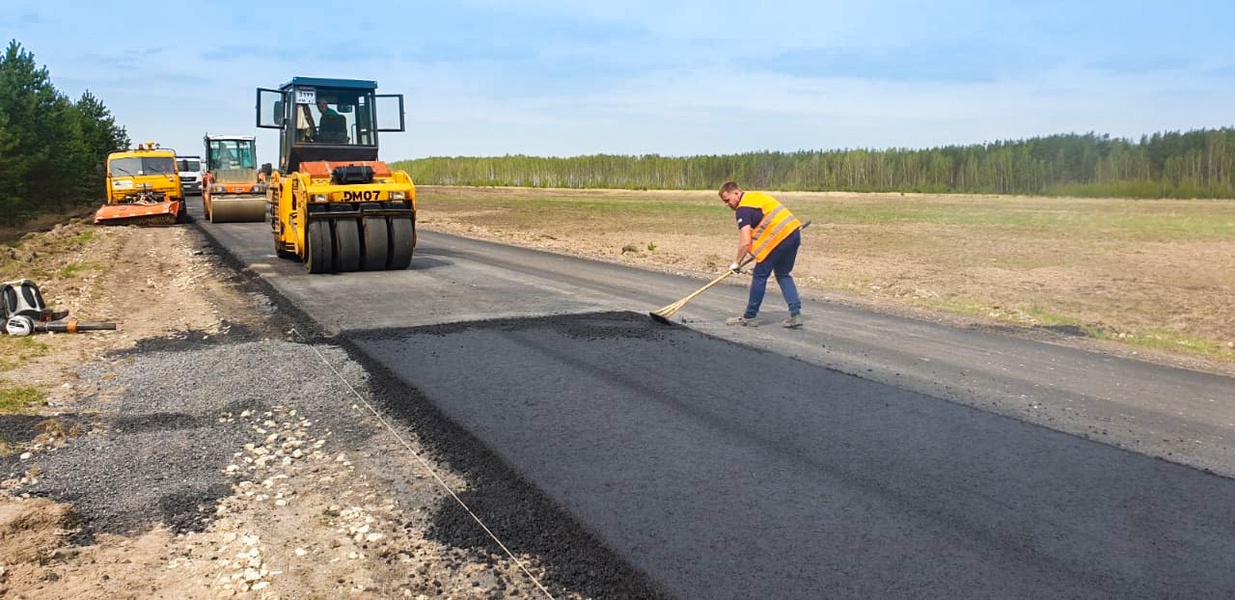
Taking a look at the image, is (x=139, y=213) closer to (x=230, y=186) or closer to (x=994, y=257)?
(x=230, y=186)

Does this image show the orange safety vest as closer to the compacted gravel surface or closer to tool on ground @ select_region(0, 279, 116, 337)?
the compacted gravel surface

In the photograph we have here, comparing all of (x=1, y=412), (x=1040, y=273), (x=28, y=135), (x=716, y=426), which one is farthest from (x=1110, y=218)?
(x=28, y=135)

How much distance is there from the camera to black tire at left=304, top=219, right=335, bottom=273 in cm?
1321

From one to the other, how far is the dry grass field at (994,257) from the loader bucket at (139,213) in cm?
708

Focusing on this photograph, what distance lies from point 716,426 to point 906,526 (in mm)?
1761

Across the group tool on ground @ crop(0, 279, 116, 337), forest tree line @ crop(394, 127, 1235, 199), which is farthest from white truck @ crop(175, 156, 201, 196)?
forest tree line @ crop(394, 127, 1235, 199)

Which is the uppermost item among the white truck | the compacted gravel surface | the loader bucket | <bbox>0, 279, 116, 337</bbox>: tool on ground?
the white truck

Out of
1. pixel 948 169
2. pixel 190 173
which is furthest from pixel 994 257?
pixel 948 169

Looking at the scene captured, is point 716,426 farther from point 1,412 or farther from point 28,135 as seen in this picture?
point 28,135

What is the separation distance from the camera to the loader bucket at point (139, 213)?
2444cm

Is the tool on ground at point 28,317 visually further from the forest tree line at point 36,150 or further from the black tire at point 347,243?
the forest tree line at point 36,150

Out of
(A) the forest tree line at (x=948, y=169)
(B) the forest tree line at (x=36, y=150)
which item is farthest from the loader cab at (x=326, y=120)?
(A) the forest tree line at (x=948, y=169)

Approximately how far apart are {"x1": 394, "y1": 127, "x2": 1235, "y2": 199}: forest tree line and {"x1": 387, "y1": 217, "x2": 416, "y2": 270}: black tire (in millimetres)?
49879

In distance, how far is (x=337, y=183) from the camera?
13.5 m
